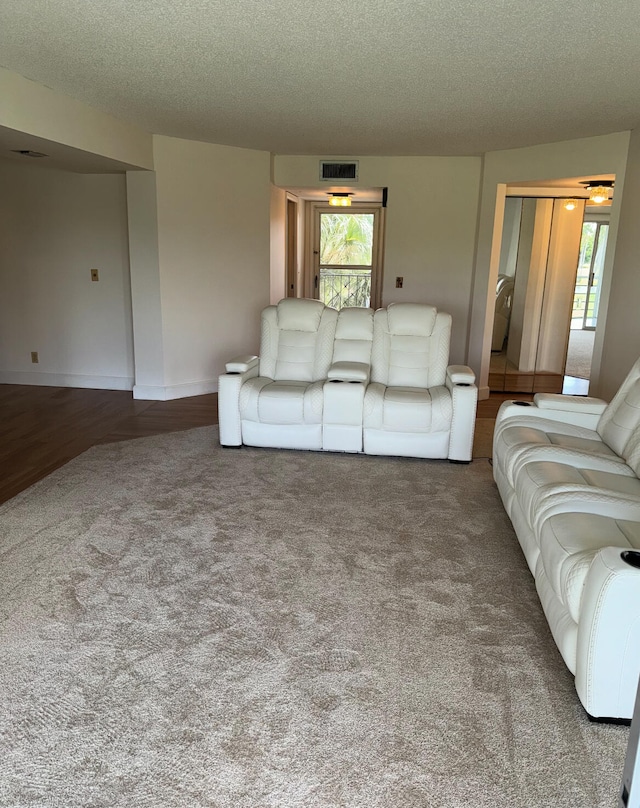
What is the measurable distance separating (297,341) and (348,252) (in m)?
4.68

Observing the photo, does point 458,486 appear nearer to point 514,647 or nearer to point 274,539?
point 274,539

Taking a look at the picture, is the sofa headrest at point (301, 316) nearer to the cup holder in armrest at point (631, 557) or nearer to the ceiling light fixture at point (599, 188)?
the ceiling light fixture at point (599, 188)

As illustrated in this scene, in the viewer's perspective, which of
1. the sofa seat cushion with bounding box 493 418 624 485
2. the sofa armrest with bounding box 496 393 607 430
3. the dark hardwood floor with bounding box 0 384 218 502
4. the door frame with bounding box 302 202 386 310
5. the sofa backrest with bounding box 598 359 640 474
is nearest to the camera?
the sofa backrest with bounding box 598 359 640 474

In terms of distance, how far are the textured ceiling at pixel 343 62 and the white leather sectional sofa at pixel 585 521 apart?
5.80ft

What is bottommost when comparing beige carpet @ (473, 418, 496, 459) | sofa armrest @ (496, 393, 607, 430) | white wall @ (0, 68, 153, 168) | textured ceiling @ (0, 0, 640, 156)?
beige carpet @ (473, 418, 496, 459)

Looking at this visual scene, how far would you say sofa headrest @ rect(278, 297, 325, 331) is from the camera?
4.94 metres

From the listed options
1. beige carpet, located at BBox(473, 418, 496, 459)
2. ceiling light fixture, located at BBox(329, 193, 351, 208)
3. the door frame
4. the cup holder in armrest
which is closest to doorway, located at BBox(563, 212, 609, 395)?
the door frame

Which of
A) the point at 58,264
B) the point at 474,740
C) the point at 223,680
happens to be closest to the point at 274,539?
the point at 223,680

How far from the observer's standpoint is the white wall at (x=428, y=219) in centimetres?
620

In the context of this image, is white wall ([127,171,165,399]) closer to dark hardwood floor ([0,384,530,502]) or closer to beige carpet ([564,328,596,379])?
dark hardwood floor ([0,384,530,502])

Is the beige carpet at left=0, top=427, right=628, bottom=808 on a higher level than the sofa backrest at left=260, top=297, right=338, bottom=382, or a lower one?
lower

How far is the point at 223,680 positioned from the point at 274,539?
1.06 meters

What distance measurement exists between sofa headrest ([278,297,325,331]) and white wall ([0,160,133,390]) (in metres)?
2.03

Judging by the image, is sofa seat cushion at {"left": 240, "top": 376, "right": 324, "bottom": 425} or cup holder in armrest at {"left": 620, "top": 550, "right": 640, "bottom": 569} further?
sofa seat cushion at {"left": 240, "top": 376, "right": 324, "bottom": 425}
